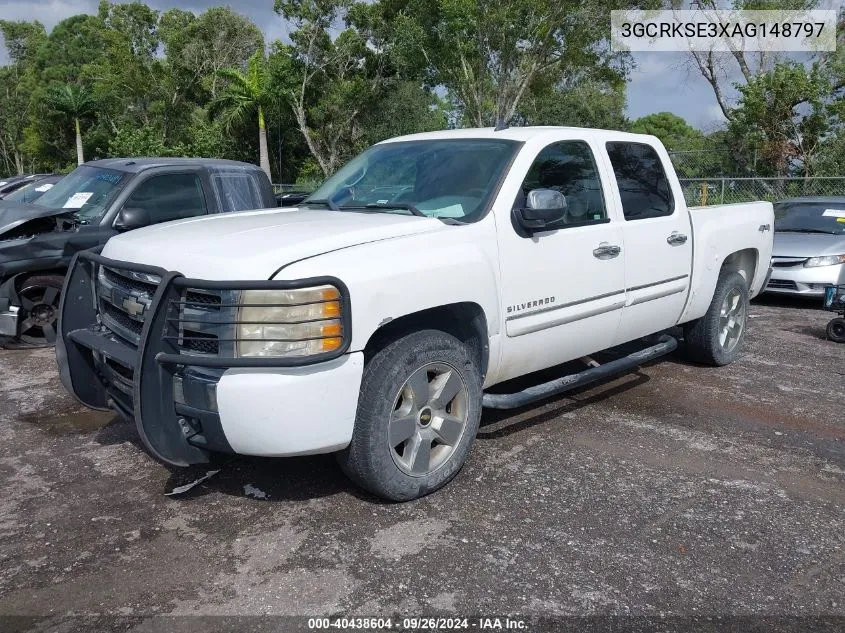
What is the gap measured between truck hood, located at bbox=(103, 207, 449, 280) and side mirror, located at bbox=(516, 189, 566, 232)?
497 millimetres

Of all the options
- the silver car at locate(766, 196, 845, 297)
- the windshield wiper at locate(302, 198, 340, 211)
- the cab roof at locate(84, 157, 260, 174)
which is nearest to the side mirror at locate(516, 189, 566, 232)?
the windshield wiper at locate(302, 198, 340, 211)

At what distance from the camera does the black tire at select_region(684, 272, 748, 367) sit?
629 centimetres

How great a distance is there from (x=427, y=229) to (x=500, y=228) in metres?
0.44

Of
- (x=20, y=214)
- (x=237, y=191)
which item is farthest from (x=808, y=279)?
(x=20, y=214)

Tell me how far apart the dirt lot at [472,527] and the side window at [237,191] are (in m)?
3.08

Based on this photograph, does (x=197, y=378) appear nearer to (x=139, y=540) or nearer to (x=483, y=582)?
(x=139, y=540)

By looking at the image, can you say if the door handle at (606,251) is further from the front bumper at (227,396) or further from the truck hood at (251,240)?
the front bumper at (227,396)

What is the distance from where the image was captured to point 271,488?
411cm

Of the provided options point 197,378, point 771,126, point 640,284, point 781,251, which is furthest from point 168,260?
point 771,126

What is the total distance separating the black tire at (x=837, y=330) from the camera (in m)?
7.80

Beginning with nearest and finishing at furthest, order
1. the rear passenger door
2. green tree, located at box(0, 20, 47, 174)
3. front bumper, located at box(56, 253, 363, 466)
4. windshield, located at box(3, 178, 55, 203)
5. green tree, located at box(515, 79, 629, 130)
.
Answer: front bumper, located at box(56, 253, 363, 466), the rear passenger door, windshield, located at box(3, 178, 55, 203), green tree, located at box(515, 79, 629, 130), green tree, located at box(0, 20, 47, 174)

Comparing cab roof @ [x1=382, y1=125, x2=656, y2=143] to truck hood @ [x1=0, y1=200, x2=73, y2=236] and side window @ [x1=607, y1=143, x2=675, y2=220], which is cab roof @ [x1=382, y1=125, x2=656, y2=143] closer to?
side window @ [x1=607, y1=143, x2=675, y2=220]

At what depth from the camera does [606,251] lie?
4848mm

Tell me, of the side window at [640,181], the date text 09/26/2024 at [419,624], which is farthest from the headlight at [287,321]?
the side window at [640,181]
